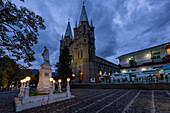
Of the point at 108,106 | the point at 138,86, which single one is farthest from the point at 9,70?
the point at 138,86

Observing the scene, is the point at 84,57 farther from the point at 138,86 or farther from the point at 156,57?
the point at 156,57

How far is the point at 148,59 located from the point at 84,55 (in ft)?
59.5

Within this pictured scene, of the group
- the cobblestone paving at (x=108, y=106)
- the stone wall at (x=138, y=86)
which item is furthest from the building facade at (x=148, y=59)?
the cobblestone paving at (x=108, y=106)

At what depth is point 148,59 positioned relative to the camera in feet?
69.8

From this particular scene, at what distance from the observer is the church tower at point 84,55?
27.8 metres

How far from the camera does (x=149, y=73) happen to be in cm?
1461

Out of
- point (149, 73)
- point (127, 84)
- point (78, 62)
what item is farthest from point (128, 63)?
point (78, 62)

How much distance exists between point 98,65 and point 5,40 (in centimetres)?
3234

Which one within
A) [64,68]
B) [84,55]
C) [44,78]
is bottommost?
[44,78]

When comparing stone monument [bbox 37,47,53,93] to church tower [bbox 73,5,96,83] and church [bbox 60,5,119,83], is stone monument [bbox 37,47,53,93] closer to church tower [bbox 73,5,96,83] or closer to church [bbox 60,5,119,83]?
church [bbox 60,5,119,83]

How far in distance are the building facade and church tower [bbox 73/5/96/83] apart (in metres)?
9.91

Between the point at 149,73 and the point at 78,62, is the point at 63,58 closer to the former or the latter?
the point at 78,62

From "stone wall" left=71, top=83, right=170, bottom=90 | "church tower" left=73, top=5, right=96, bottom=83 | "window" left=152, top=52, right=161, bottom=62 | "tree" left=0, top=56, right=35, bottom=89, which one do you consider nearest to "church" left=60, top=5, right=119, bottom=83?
"church tower" left=73, top=5, right=96, bottom=83

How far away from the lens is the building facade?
1836 cm
